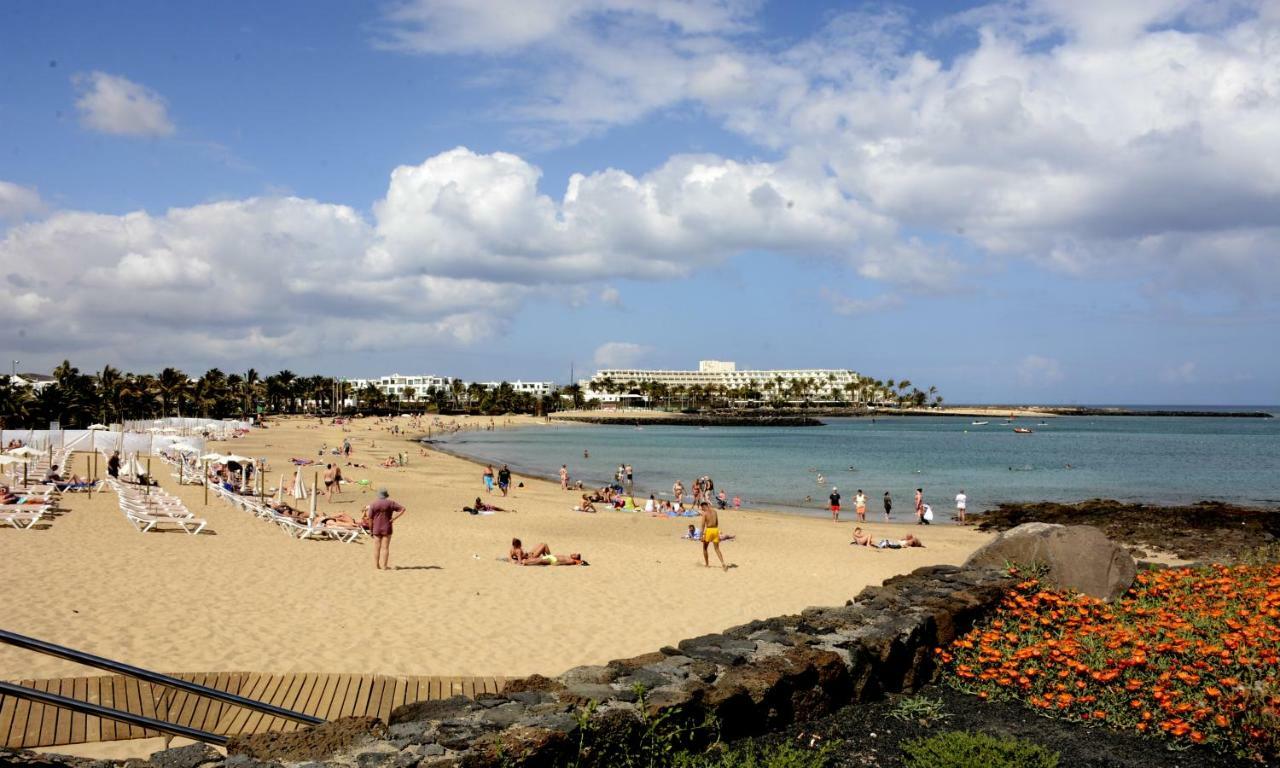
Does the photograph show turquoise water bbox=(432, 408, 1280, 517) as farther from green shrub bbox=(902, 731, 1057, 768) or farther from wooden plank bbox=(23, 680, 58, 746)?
wooden plank bbox=(23, 680, 58, 746)

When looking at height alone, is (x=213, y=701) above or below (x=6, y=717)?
below

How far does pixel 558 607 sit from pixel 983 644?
6.63 metres

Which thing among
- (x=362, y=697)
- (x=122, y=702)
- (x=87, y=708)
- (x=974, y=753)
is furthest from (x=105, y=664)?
(x=974, y=753)

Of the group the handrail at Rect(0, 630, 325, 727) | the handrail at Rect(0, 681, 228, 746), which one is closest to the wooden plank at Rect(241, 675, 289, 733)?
the handrail at Rect(0, 681, 228, 746)

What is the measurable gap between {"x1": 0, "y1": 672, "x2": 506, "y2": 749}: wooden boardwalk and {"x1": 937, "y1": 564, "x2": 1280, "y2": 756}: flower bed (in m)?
5.14

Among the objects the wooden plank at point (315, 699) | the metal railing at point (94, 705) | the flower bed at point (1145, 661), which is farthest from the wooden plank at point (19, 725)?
the flower bed at point (1145, 661)

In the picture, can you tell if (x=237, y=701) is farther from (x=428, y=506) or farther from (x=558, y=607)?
(x=428, y=506)

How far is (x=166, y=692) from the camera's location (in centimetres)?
688

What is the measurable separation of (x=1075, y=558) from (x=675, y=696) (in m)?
7.23

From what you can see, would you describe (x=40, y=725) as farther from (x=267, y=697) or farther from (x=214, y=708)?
(x=267, y=697)

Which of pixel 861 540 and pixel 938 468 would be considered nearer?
pixel 861 540

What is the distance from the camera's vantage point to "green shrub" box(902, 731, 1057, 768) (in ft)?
18.3

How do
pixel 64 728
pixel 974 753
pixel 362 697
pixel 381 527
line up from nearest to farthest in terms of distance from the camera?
pixel 974 753 → pixel 64 728 → pixel 362 697 → pixel 381 527

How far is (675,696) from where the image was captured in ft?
19.8
